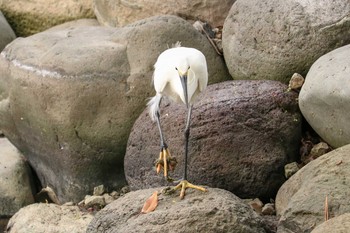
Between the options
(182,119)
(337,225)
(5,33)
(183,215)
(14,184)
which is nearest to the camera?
(337,225)

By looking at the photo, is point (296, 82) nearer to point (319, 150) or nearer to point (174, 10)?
point (319, 150)

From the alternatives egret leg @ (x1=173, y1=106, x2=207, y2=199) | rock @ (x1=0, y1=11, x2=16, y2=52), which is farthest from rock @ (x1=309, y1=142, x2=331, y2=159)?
rock @ (x1=0, y1=11, x2=16, y2=52)

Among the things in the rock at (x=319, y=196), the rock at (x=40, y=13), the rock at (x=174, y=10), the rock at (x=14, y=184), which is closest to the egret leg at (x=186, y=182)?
the rock at (x=319, y=196)

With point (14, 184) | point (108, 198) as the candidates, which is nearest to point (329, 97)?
point (108, 198)

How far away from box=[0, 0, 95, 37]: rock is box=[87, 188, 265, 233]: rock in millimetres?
4463

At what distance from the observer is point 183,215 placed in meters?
5.12

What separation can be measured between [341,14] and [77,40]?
7.38 ft

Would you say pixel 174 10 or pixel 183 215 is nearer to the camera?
pixel 183 215

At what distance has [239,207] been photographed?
17.3 ft

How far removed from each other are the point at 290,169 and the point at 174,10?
95.6 inches

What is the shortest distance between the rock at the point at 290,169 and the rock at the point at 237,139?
0.14 ft

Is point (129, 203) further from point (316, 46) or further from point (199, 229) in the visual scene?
point (316, 46)

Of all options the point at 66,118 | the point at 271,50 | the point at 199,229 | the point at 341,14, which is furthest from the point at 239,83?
the point at 199,229

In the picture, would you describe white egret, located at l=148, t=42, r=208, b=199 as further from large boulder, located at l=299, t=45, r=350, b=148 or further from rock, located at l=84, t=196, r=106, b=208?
rock, located at l=84, t=196, r=106, b=208
